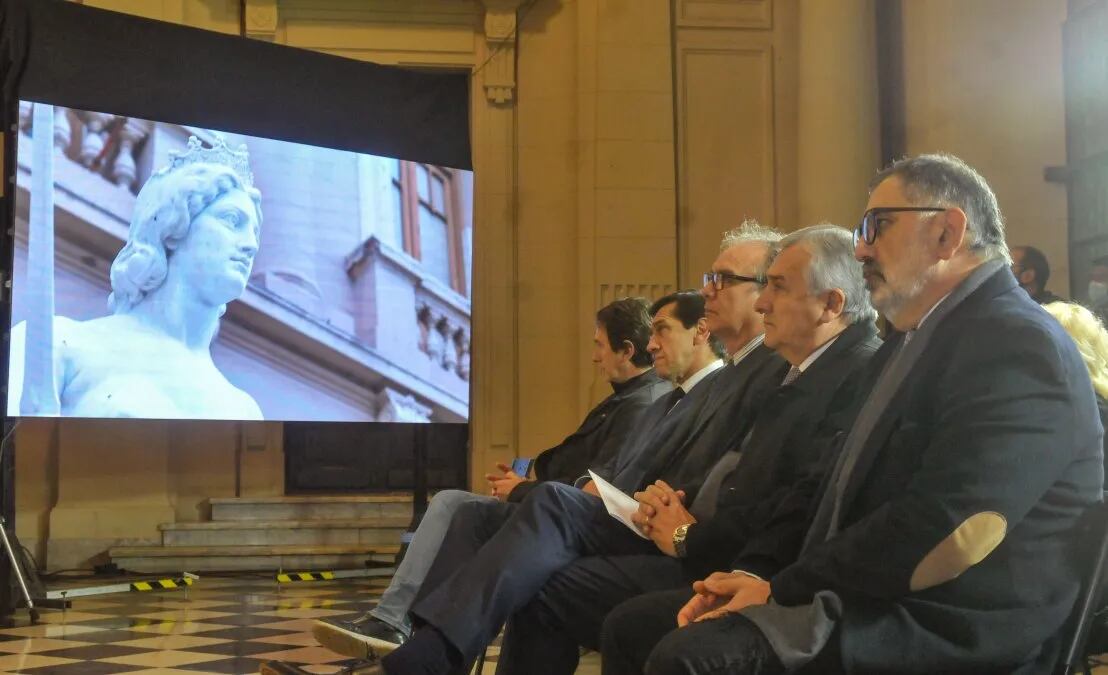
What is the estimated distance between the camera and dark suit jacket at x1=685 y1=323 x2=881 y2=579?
8.95 ft

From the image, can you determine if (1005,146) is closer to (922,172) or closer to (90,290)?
(90,290)

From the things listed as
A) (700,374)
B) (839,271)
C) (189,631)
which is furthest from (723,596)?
(189,631)

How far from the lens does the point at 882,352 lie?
249 centimetres

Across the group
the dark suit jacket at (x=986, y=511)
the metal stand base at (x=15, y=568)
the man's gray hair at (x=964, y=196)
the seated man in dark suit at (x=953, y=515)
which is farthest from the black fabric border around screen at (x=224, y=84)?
the dark suit jacket at (x=986, y=511)

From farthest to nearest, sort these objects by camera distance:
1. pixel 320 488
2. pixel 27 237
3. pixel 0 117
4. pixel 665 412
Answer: pixel 320 488 → pixel 27 237 → pixel 0 117 → pixel 665 412

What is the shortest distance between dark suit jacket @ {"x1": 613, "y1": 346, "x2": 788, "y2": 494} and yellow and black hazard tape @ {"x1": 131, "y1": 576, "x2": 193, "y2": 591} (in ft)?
12.9

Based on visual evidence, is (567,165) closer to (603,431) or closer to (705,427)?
(603,431)

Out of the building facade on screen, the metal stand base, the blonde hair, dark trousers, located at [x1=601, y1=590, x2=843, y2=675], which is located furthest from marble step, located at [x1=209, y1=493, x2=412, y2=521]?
dark trousers, located at [x1=601, y1=590, x2=843, y2=675]

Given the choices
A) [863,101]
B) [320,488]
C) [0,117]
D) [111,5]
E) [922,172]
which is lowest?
[320,488]

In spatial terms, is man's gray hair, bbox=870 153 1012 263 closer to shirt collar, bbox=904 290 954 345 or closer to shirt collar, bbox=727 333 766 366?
shirt collar, bbox=904 290 954 345

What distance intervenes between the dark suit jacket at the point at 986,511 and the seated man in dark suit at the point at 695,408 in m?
1.13

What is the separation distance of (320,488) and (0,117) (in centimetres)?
343

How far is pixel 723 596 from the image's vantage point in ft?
7.67

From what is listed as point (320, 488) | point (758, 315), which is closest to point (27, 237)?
point (320, 488)
